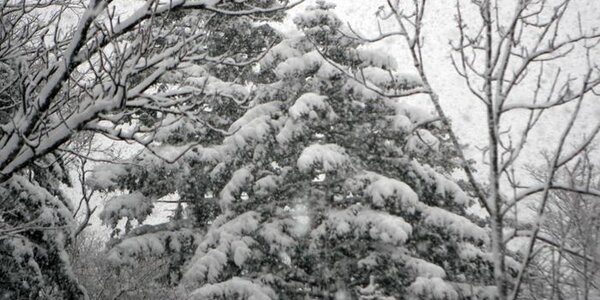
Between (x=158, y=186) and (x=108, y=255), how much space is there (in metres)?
1.81

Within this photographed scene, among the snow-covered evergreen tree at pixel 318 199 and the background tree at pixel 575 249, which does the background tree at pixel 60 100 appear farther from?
the background tree at pixel 575 249

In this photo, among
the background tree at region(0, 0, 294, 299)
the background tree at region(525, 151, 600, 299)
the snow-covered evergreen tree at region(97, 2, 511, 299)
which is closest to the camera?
the background tree at region(525, 151, 600, 299)

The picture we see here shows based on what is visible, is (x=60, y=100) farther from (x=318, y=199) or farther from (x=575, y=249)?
(x=318, y=199)

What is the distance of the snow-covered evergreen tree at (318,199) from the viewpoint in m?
8.66

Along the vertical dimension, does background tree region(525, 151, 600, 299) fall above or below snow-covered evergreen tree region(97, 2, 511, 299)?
below

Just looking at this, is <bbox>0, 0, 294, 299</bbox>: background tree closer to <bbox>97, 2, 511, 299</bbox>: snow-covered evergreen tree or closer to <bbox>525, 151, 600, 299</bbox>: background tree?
<bbox>97, 2, 511, 299</bbox>: snow-covered evergreen tree

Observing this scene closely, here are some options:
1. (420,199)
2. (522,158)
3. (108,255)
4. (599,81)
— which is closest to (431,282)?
(420,199)

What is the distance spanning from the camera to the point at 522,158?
69.2 m

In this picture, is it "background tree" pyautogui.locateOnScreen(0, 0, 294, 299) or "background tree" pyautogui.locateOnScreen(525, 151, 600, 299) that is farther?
"background tree" pyautogui.locateOnScreen(0, 0, 294, 299)

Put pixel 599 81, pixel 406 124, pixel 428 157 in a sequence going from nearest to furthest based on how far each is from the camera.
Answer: pixel 599 81
pixel 406 124
pixel 428 157

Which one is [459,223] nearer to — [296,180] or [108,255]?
[296,180]

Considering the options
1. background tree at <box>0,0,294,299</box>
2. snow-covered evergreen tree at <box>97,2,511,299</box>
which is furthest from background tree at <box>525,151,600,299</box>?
background tree at <box>0,0,294,299</box>

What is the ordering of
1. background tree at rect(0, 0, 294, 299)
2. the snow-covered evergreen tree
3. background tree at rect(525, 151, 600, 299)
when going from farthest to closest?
1. the snow-covered evergreen tree
2. background tree at rect(0, 0, 294, 299)
3. background tree at rect(525, 151, 600, 299)

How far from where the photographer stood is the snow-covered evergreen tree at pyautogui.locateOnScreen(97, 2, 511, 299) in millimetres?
8664
